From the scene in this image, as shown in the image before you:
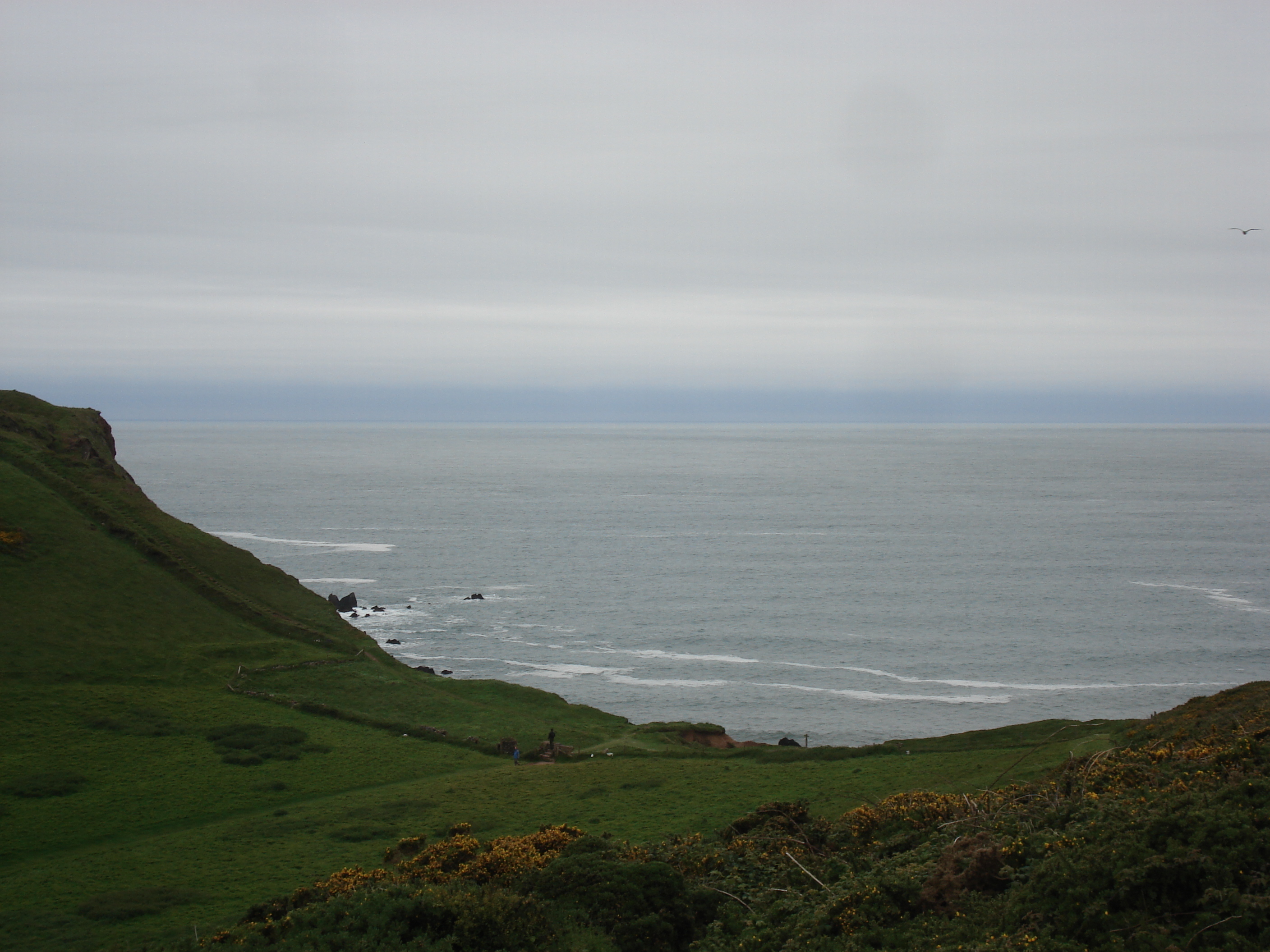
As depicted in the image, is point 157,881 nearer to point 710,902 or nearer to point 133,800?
point 133,800

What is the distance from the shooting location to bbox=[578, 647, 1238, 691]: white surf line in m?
78.8

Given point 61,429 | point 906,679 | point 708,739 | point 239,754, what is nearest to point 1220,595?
point 906,679

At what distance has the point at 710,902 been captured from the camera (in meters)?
22.8

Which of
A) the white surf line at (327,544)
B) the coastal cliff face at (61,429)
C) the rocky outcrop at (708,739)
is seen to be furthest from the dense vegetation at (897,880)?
the white surf line at (327,544)

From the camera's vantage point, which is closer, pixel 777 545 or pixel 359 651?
pixel 359 651

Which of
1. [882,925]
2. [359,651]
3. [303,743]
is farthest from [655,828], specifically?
[359,651]

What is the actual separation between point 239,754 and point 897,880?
3697 centimetres

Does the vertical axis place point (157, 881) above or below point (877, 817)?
below

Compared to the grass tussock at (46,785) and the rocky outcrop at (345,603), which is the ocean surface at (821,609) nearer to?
the rocky outcrop at (345,603)

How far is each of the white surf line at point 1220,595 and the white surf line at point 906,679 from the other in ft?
105

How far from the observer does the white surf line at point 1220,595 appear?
103500mm

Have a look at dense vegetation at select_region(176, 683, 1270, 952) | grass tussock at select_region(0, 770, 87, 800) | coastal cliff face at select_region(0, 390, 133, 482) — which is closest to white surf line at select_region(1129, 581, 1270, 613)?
dense vegetation at select_region(176, 683, 1270, 952)

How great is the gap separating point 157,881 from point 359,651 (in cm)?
3526

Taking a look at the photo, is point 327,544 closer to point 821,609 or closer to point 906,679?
point 821,609
